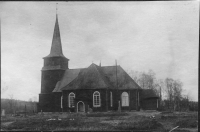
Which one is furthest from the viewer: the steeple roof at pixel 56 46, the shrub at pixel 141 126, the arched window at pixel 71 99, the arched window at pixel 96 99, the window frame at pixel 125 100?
the steeple roof at pixel 56 46

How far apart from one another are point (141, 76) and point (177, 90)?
11325 mm

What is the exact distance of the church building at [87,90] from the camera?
4056cm

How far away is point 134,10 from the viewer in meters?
19.0

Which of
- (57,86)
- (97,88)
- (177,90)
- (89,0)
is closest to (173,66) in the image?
(89,0)

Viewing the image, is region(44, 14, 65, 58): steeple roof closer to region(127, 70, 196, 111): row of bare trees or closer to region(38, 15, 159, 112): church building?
region(38, 15, 159, 112): church building

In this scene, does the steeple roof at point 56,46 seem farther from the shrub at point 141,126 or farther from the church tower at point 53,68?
the shrub at point 141,126

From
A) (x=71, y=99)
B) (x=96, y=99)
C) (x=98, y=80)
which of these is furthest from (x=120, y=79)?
(x=71, y=99)

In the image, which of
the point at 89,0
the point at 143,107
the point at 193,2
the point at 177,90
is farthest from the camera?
the point at 177,90

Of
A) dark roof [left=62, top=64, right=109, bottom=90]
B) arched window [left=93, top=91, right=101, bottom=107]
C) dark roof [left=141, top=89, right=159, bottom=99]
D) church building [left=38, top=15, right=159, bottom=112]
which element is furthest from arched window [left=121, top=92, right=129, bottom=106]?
arched window [left=93, top=91, right=101, bottom=107]

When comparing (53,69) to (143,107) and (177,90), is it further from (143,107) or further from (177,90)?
(177,90)

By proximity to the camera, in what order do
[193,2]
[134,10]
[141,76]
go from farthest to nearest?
1. [141,76]
2. [134,10]
3. [193,2]

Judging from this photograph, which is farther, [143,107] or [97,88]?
[143,107]

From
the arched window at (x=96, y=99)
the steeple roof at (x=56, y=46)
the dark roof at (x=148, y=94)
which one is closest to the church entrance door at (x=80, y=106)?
the arched window at (x=96, y=99)

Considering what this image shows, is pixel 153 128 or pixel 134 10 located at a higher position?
pixel 134 10
